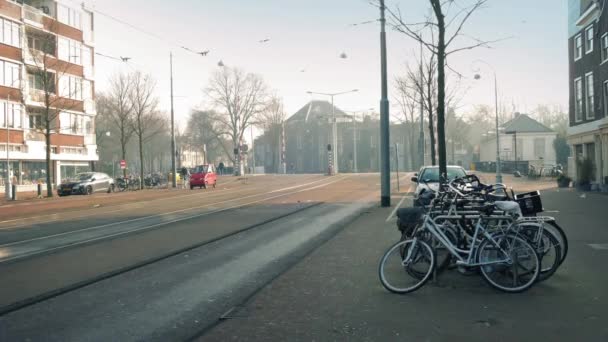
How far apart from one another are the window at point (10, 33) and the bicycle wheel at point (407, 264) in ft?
131

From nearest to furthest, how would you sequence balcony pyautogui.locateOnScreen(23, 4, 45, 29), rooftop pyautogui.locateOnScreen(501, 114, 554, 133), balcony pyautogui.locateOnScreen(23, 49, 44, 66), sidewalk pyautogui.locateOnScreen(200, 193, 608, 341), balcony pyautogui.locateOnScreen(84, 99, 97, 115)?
1. sidewalk pyautogui.locateOnScreen(200, 193, 608, 341)
2. balcony pyautogui.locateOnScreen(23, 49, 44, 66)
3. balcony pyautogui.locateOnScreen(23, 4, 45, 29)
4. balcony pyautogui.locateOnScreen(84, 99, 97, 115)
5. rooftop pyautogui.locateOnScreen(501, 114, 554, 133)

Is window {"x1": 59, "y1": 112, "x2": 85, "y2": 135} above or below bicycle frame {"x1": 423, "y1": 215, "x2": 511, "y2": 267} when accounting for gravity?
above

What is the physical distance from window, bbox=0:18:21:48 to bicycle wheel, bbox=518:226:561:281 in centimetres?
4061

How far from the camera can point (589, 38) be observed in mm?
28688

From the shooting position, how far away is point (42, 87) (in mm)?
40906

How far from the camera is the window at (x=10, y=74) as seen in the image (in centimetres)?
3816

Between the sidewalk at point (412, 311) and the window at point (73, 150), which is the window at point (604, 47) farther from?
the window at point (73, 150)

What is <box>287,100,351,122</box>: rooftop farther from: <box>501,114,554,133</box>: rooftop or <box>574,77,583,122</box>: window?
<box>574,77,583,122</box>: window

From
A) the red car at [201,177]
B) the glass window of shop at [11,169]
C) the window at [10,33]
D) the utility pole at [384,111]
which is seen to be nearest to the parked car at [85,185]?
the glass window of shop at [11,169]

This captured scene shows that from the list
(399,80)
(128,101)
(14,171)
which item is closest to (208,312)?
(399,80)

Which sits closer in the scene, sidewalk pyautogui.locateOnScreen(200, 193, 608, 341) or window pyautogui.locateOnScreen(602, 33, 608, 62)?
sidewalk pyautogui.locateOnScreen(200, 193, 608, 341)

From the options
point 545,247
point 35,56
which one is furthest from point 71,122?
point 545,247

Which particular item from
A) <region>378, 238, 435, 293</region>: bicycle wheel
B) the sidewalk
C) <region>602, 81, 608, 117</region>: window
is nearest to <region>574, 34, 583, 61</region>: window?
<region>602, 81, 608, 117</region>: window

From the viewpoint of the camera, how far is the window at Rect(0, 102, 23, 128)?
1508 inches
